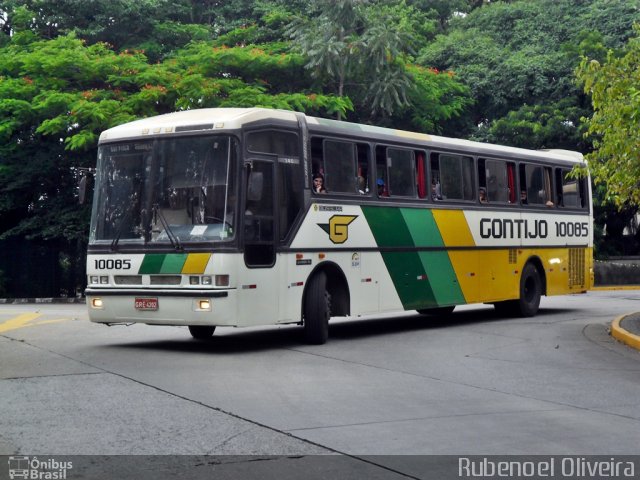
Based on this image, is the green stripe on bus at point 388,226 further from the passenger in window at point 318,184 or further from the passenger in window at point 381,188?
the passenger in window at point 318,184

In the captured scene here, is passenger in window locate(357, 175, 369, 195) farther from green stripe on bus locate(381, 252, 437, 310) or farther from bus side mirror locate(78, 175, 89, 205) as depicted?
bus side mirror locate(78, 175, 89, 205)

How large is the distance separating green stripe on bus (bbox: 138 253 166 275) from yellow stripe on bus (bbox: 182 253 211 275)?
0.40 metres

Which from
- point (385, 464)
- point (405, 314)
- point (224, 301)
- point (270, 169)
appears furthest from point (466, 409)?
point (405, 314)

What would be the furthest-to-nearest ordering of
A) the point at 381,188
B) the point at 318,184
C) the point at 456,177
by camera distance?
the point at 456,177 → the point at 381,188 → the point at 318,184

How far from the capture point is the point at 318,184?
1511cm

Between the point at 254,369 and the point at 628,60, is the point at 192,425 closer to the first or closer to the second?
the point at 254,369

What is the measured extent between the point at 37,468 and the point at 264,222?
750cm

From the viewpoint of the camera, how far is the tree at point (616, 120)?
1567 cm

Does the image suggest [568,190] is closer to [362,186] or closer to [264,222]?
[362,186]

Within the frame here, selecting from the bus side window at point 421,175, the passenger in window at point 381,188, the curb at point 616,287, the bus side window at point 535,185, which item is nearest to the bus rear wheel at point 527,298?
the bus side window at point 535,185

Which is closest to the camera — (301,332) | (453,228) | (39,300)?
(301,332)

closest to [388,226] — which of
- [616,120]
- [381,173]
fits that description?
[381,173]

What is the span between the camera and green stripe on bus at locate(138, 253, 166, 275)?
1377cm

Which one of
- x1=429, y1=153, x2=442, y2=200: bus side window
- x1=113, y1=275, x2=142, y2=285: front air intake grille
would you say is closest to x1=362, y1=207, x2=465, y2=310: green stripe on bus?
x1=429, y1=153, x2=442, y2=200: bus side window
